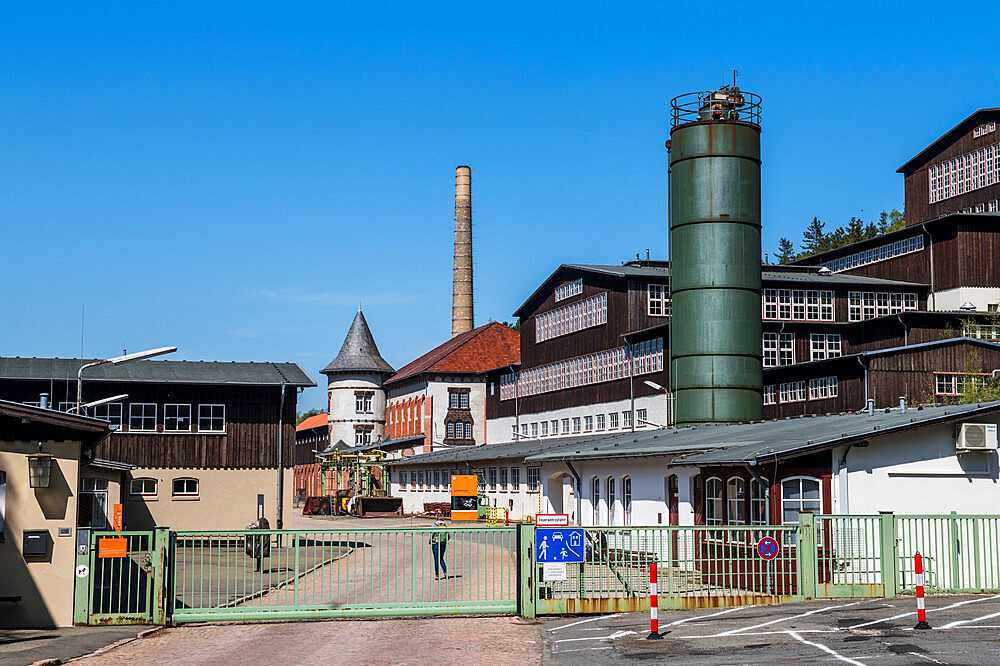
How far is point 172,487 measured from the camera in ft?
159

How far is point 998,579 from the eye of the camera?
21.5 meters

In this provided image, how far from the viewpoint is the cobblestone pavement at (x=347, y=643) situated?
589 inches

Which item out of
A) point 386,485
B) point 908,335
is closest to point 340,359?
point 386,485

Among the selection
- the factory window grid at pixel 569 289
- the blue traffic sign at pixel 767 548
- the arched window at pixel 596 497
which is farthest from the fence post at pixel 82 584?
the factory window grid at pixel 569 289

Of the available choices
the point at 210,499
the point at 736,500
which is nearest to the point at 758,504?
the point at 736,500

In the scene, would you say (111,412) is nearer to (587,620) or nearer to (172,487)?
(172,487)

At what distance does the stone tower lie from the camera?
105m

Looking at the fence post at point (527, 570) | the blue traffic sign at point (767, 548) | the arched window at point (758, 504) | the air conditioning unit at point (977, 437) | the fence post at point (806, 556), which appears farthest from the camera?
the arched window at point (758, 504)

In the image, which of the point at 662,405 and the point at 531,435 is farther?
the point at 531,435

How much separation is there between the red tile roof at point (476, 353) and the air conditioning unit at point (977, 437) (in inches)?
2777

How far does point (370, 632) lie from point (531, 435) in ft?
198

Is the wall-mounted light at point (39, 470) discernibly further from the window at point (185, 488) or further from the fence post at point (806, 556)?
the window at point (185, 488)

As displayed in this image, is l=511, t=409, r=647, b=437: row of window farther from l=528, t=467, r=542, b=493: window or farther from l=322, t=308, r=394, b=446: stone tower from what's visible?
l=322, t=308, r=394, b=446: stone tower

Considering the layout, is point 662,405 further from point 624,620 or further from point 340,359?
point 340,359
